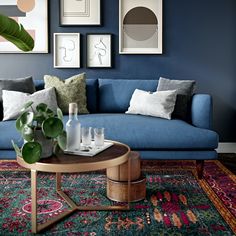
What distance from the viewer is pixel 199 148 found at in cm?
279

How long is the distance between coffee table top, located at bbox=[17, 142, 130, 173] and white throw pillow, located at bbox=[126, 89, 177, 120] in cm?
128

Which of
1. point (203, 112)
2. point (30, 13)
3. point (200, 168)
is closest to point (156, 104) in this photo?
point (203, 112)

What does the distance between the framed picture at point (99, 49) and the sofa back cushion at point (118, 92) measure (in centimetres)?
40

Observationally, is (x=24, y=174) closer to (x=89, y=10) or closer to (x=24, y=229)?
(x=24, y=229)

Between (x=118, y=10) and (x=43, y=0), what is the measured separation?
87 centimetres

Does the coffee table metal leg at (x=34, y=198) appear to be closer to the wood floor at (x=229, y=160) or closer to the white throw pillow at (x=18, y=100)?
the white throw pillow at (x=18, y=100)

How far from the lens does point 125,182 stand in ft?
7.49

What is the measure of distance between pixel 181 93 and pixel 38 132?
76.1 inches

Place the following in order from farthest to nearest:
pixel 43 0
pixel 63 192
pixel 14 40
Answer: pixel 43 0 → pixel 63 192 → pixel 14 40

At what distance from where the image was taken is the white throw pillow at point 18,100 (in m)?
3.13

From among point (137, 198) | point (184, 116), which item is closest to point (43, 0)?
point (184, 116)

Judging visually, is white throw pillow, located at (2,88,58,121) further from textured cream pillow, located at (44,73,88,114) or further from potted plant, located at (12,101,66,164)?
potted plant, located at (12,101,66,164)

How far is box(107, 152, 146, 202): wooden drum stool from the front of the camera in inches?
90.2

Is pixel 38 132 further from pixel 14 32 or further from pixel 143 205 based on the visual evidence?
pixel 143 205
